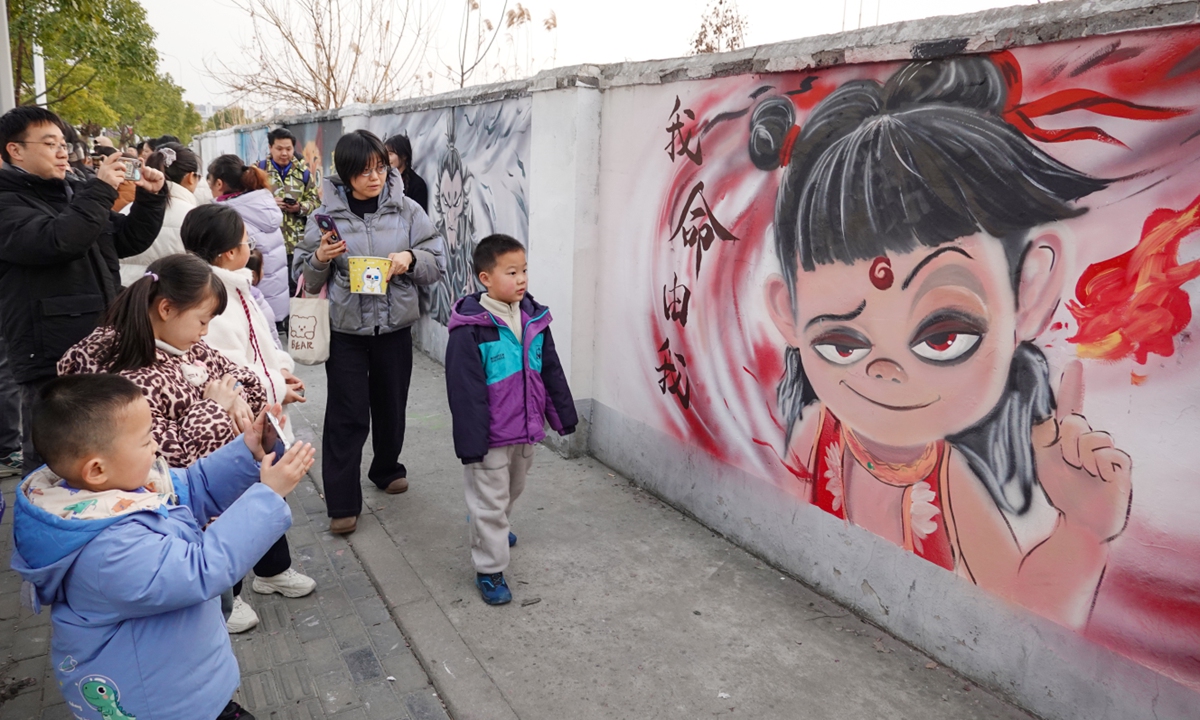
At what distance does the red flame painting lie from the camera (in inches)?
87.7

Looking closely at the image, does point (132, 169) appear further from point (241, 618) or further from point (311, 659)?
point (311, 659)

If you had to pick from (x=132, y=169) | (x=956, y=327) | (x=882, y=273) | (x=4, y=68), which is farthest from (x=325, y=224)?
(x=4, y=68)

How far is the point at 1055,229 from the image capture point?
250 cm

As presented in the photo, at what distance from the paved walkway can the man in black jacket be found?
1.12 m

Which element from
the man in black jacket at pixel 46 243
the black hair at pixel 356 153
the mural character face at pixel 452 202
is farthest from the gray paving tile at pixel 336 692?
the mural character face at pixel 452 202

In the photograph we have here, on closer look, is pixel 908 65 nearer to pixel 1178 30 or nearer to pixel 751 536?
pixel 1178 30

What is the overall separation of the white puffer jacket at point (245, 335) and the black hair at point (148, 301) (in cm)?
40

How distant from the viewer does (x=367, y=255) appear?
158 inches

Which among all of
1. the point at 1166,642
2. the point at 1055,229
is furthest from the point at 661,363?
the point at 1166,642

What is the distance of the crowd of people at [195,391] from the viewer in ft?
6.05

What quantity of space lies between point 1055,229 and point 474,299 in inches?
87.3

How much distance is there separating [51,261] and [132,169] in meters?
0.50

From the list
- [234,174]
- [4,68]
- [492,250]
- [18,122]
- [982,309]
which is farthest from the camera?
[4,68]

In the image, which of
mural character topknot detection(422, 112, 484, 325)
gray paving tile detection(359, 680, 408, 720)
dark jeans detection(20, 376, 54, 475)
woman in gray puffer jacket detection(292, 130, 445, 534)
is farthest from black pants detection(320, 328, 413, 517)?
mural character topknot detection(422, 112, 484, 325)
